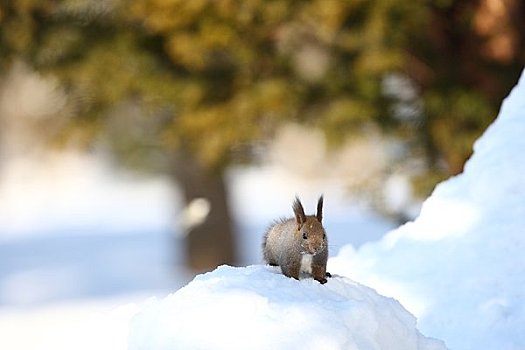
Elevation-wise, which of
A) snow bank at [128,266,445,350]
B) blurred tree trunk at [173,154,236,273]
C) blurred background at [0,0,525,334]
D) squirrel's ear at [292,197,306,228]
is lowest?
snow bank at [128,266,445,350]

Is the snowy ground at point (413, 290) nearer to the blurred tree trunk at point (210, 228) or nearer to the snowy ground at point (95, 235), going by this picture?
the snowy ground at point (95, 235)

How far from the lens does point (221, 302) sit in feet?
10.8

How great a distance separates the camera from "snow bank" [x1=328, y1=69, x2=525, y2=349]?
4520mm

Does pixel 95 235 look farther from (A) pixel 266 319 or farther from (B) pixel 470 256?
(A) pixel 266 319

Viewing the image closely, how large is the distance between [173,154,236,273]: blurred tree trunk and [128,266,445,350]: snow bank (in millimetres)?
9301

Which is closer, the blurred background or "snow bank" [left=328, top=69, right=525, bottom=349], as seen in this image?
"snow bank" [left=328, top=69, right=525, bottom=349]

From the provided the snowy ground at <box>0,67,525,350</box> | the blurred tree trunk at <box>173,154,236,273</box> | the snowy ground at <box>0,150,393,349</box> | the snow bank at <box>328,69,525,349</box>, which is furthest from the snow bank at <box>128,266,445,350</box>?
the blurred tree trunk at <box>173,154,236,273</box>

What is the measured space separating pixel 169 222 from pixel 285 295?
57.2 feet

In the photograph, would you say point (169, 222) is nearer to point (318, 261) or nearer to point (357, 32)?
point (357, 32)

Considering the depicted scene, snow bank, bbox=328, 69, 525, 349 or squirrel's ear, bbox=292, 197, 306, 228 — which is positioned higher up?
snow bank, bbox=328, 69, 525, 349

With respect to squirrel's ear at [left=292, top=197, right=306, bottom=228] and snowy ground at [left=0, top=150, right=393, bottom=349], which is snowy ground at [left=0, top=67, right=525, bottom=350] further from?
snowy ground at [left=0, top=150, right=393, bottom=349]

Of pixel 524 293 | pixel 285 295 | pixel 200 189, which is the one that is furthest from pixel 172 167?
pixel 285 295

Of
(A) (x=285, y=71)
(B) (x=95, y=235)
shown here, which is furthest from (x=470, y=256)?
(B) (x=95, y=235)

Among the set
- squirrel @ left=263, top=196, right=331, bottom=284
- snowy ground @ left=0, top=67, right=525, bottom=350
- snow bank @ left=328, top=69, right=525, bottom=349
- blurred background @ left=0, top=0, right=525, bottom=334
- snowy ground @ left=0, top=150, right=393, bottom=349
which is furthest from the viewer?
snowy ground @ left=0, top=150, right=393, bottom=349
